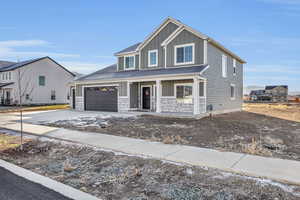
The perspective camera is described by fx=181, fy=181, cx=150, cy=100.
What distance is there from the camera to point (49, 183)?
11.5 feet

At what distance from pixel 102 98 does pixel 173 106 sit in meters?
7.56

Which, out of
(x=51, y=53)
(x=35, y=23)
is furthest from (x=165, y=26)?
(x=51, y=53)

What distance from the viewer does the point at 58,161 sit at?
4.74 metres

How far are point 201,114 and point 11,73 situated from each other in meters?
32.0

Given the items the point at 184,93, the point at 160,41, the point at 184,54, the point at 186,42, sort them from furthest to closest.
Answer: the point at 160,41, the point at 184,54, the point at 186,42, the point at 184,93

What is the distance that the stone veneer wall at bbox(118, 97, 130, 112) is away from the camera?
643 inches

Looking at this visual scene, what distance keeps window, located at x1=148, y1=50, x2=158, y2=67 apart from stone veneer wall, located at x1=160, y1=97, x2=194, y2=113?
3.78m

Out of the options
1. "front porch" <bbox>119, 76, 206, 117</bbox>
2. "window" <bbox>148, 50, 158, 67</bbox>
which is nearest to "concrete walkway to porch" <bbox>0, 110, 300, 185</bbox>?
"front porch" <bbox>119, 76, 206, 117</bbox>

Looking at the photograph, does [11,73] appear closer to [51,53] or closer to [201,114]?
[51,53]

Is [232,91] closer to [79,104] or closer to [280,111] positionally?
[280,111]

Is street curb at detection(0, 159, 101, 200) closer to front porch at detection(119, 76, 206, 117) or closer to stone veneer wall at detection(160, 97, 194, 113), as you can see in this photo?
front porch at detection(119, 76, 206, 117)

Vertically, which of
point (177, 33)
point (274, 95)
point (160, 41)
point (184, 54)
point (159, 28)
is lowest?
point (274, 95)

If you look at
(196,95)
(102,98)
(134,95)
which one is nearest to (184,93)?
(196,95)

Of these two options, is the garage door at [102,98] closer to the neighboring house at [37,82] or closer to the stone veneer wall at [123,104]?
the stone veneer wall at [123,104]
